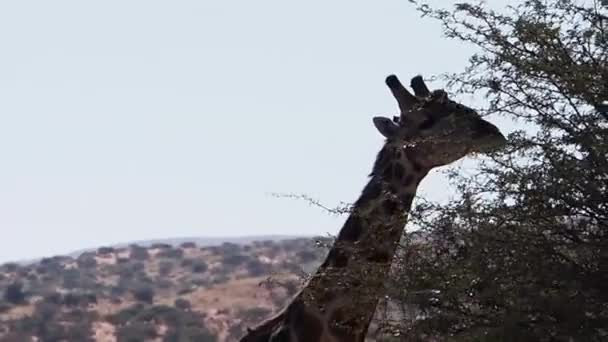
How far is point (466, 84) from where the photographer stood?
719 cm

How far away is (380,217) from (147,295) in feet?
127

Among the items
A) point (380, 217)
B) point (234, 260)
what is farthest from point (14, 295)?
point (380, 217)

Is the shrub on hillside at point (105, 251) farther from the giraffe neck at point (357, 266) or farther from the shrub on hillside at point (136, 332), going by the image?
the giraffe neck at point (357, 266)

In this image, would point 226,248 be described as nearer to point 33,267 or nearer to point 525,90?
point 33,267

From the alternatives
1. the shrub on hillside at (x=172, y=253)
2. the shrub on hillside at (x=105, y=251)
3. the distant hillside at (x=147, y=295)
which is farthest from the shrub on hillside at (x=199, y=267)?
the shrub on hillside at (x=105, y=251)

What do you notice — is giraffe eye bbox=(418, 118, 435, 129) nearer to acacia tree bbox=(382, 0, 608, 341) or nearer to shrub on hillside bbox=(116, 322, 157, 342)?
acacia tree bbox=(382, 0, 608, 341)

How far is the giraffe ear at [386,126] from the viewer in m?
9.10

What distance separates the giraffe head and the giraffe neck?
0.16 m

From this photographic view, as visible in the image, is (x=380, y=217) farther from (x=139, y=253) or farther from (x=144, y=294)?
(x=139, y=253)

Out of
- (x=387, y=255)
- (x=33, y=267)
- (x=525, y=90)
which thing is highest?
(x=33, y=267)

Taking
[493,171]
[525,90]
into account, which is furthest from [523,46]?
[493,171]

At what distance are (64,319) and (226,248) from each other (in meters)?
29.0

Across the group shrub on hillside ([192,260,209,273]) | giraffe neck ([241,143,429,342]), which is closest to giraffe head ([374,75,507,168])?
giraffe neck ([241,143,429,342])

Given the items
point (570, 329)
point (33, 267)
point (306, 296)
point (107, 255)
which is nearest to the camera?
point (570, 329)
